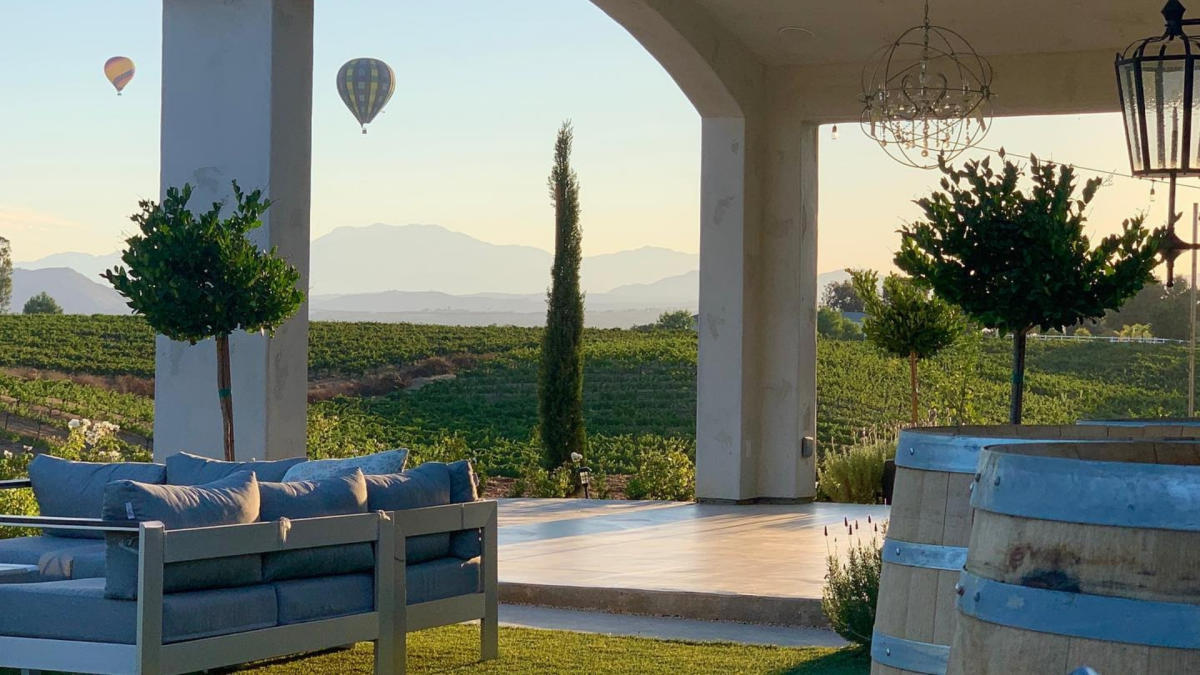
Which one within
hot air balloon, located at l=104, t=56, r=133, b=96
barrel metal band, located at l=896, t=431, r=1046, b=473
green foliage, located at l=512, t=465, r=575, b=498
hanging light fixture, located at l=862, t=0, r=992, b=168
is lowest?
green foliage, located at l=512, t=465, r=575, b=498

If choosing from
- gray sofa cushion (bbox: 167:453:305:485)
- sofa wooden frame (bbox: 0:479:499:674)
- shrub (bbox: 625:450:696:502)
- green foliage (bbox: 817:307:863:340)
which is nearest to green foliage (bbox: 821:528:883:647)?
sofa wooden frame (bbox: 0:479:499:674)

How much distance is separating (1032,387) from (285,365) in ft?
61.7

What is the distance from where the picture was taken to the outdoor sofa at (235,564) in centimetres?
397

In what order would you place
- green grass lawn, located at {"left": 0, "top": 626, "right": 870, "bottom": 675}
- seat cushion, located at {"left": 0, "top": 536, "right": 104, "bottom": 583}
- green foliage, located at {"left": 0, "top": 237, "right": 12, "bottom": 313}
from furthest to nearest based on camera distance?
green foliage, located at {"left": 0, "top": 237, "right": 12, "bottom": 313}, green grass lawn, located at {"left": 0, "top": 626, "right": 870, "bottom": 675}, seat cushion, located at {"left": 0, "top": 536, "right": 104, "bottom": 583}

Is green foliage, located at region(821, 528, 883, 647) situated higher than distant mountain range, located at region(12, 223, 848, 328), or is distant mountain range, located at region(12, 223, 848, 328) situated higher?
distant mountain range, located at region(12, 223, 848, 328)

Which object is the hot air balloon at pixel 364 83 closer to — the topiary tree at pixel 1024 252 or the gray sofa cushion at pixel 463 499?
the gray sofa cushion at pixel 463 499

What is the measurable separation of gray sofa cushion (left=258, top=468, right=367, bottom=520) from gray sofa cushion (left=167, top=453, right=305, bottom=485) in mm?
421

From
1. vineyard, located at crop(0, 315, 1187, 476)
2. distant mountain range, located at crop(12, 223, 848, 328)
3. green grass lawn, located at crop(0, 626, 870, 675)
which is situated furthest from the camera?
distant mountain range, located at crop(12, 223, 848, 328)

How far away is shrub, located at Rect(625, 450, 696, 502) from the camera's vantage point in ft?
39.1

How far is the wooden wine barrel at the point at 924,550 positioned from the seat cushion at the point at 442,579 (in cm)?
255

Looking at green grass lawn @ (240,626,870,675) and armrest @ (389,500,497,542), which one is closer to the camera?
armrest @ (389,500,497,542)

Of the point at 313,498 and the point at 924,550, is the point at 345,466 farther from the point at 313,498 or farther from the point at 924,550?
the point at 924,550

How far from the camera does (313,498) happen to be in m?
4.61

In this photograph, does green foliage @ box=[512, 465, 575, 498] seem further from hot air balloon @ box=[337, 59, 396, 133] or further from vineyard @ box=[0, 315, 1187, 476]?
hot air balloon @ box=[337, 59, 396, 133]
